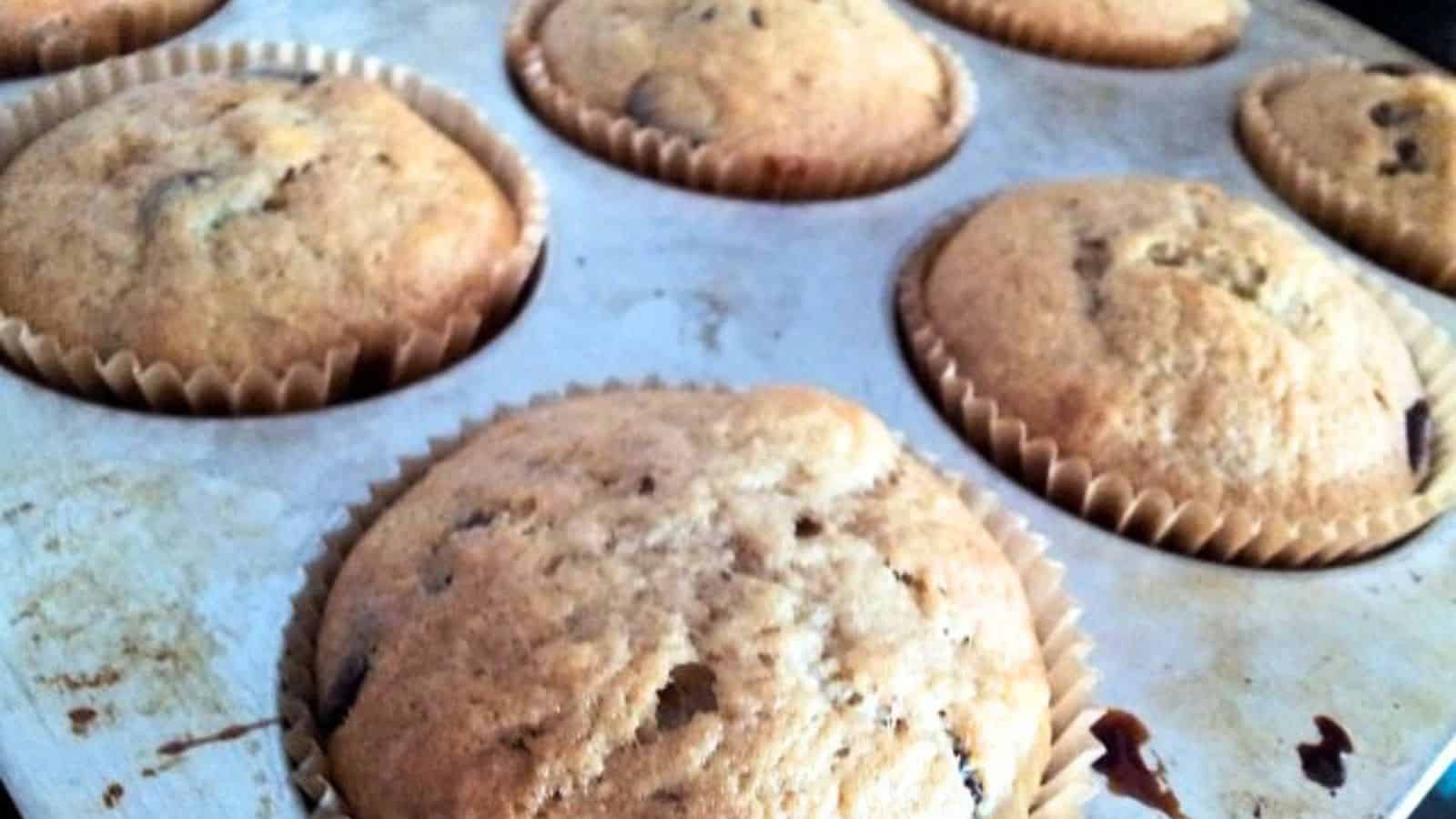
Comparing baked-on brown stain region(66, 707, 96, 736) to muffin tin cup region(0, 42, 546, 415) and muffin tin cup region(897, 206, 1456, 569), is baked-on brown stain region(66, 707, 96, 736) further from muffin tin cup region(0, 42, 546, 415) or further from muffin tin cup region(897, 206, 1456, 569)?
muffin tin cup region(897, 206, 1456, 569)

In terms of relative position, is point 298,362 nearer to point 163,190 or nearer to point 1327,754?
point 163,190

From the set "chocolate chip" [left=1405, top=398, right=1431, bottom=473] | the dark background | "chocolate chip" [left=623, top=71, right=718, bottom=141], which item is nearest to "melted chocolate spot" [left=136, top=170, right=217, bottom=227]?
"chocolate chip" [left=623, top=71, right=718, bottom=141]

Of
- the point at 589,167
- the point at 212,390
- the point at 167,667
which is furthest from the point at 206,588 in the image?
the point at 589,167

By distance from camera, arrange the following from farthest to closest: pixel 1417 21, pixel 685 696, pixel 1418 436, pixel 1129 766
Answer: pixel 1417 21 → pixel 1418 436 → pixel 1129 766 → pixel 685 696

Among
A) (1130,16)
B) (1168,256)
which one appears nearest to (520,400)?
(1168,256)

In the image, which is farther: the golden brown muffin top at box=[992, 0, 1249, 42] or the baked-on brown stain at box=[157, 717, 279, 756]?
the golden brown muffin top at box=[992, 0, 1249, 42]

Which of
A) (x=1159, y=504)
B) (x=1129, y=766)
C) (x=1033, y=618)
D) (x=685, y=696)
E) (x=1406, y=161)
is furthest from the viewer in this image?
(x=1406, y=161)

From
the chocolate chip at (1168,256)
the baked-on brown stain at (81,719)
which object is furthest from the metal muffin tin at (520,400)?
the chocolate chip at (1168,256)
